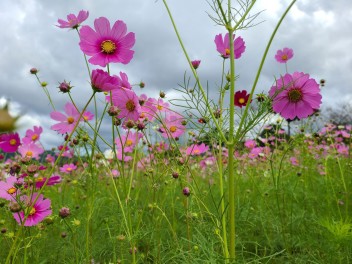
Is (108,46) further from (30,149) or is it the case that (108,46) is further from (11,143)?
(30,149)

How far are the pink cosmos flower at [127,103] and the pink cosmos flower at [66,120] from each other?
0.22 metres

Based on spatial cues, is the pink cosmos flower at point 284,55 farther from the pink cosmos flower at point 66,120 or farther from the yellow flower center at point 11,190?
the yellow flower center at point 11,190

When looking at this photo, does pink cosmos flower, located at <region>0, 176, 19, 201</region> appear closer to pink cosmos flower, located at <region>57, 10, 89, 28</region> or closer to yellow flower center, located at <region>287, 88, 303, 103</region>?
pink cosmos flower, located at <region>57, 10, 89, 28</region>

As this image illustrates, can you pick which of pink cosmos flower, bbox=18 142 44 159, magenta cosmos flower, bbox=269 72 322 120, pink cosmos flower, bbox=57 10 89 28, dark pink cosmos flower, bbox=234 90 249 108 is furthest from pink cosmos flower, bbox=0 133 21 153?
magenta cosmos flower, bbox=269 72 322 120

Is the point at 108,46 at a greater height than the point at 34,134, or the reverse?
the point at 34,134

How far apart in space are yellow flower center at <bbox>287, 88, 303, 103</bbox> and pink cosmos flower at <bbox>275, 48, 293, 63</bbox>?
1140 millimetres

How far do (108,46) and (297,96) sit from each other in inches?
24.4

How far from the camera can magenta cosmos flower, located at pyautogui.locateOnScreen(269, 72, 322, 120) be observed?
124 centimetres

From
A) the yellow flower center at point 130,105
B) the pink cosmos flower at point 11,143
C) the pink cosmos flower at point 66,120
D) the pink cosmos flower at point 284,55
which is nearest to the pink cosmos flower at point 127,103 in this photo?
the yellow flower center at point 130,105

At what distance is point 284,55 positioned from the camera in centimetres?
237

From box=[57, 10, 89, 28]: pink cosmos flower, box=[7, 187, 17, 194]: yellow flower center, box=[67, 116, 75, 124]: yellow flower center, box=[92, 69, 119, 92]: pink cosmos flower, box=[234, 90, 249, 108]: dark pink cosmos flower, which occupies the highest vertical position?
box=[57, 10, 89, 28]: pink cosmos flower

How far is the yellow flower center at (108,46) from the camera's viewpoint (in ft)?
4.16

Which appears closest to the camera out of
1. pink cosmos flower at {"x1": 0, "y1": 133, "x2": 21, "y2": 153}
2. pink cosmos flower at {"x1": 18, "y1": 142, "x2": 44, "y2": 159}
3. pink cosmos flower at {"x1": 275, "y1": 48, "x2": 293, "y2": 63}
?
pink cosmos flower at {"x1": 0, "y1": 133, "x2": 21, "y2": 153}

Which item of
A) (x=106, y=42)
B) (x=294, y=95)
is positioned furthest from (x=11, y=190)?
(x=294, y=95)
